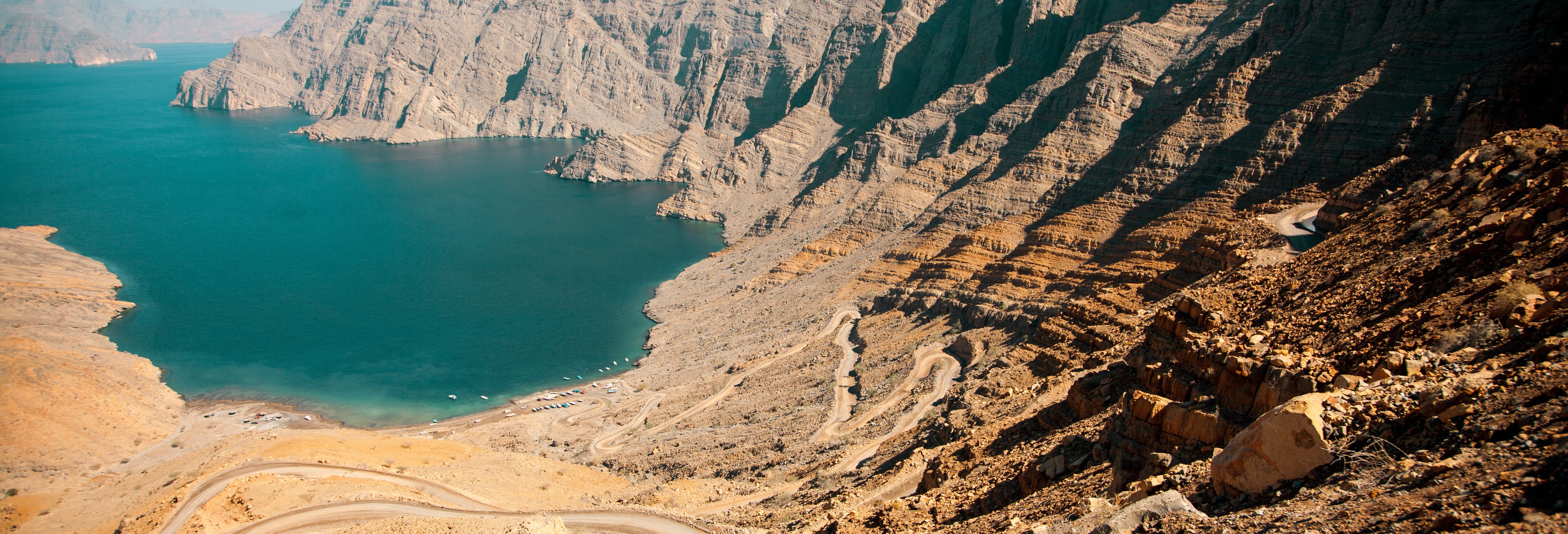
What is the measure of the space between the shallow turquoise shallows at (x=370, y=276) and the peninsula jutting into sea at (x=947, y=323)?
787 mm

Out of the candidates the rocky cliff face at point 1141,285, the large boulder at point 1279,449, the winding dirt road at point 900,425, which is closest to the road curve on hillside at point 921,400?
the winding dirt road at point 900,425

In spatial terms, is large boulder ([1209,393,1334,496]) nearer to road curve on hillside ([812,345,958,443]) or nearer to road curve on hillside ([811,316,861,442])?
road curve on hillside ([812,345,958,443])

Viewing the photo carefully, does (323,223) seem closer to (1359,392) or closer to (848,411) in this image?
(848,411)

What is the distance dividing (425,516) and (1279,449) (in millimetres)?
39282

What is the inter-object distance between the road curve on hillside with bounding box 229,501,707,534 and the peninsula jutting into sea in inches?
9.2

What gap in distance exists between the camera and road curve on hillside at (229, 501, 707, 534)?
142 ft

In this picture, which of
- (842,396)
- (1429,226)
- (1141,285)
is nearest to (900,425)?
(842,396)

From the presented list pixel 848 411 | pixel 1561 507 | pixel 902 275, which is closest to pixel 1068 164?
pixel 902 275

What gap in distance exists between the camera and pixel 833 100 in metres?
194

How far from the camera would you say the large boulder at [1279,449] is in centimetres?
1881

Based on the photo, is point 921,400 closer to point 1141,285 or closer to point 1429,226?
point 1141,285

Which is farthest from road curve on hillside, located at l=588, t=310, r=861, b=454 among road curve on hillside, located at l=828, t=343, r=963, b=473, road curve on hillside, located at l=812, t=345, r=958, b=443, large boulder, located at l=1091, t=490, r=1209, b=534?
large boulder, located at l=1091, t=490, r=1209, b=534

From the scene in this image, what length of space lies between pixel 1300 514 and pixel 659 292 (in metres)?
105

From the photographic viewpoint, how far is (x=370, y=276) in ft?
416
